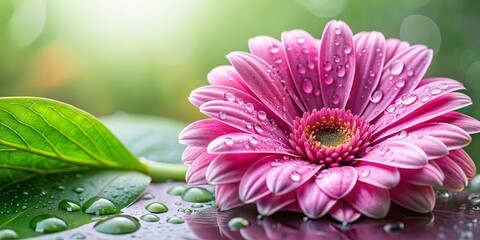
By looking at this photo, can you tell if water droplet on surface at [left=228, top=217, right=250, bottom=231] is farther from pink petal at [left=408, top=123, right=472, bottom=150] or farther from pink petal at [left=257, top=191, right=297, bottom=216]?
pink petal at [left=408, top=123, right=472, bottom=150]

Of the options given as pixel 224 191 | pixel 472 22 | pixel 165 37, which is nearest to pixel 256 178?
pixel 224 191

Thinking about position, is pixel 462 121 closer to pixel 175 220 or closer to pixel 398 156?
pixel 398 156

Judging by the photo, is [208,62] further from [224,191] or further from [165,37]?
[224,191]

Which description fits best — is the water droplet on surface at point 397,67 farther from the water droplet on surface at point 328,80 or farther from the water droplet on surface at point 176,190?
the water droplet on surface at point 176,190

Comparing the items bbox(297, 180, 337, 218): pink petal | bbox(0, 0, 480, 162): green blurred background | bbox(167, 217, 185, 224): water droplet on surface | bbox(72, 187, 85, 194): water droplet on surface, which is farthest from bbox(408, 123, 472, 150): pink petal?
bbox(0, 0, 480, 162): green blurred background

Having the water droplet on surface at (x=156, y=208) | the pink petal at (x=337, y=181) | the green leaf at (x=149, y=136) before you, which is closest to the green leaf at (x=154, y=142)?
the green leaf at (x=149, y=136)
